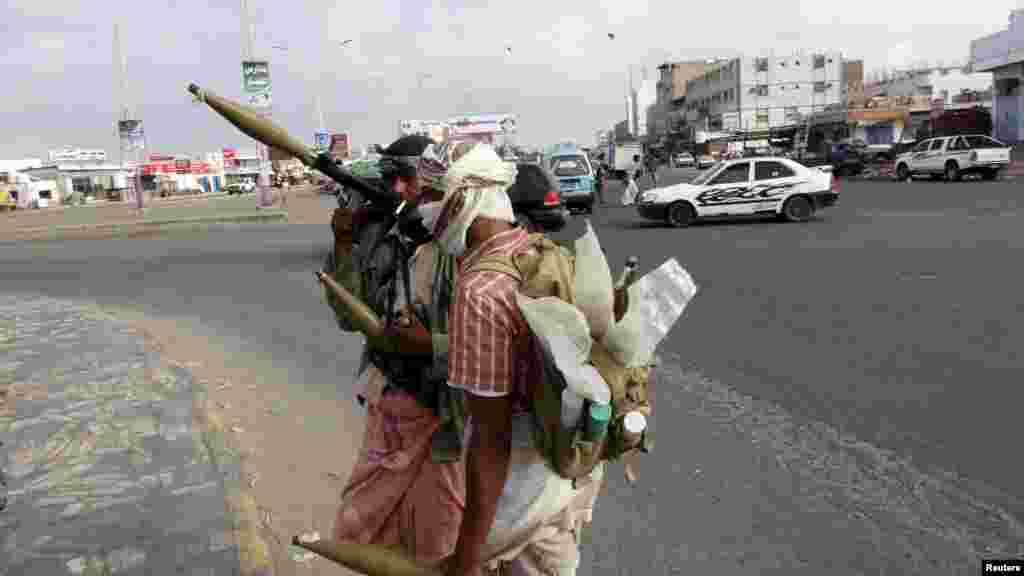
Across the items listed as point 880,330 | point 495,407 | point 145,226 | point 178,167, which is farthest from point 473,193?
point 178,167

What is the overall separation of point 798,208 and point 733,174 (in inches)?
62.0

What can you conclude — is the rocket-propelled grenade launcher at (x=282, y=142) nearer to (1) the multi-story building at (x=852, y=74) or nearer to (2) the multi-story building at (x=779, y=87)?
(2) the multi-story building at (x=779, y=87)

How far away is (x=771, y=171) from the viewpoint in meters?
18.0

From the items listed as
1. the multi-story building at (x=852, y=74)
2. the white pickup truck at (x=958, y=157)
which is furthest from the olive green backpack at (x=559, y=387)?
the multi-story building at (x=852, y=74)

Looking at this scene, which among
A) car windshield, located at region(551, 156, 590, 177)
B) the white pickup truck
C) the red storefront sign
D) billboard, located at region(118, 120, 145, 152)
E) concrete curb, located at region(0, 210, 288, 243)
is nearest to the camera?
car windshield, located at region(551, 156, 590, 177)

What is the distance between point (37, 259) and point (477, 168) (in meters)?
18.1

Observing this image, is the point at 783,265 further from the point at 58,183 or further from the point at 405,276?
the point at 58,183

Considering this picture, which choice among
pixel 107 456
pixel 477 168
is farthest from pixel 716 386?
pixel 477 168

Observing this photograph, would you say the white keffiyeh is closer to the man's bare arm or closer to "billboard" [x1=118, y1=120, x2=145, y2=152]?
the man's bare arm

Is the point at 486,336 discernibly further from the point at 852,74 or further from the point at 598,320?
the point at 852,74

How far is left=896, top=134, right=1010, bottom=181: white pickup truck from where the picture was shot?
2809 cm

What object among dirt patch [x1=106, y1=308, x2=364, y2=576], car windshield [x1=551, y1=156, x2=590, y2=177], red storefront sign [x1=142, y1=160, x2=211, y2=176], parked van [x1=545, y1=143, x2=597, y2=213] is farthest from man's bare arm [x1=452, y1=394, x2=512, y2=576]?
red storefront sign [x1=142, y1=160, x2=211, y2=176]

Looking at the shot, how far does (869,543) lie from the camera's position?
352 cm

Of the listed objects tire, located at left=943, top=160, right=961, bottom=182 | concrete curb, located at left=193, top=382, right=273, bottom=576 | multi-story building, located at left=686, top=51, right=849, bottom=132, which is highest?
multi-story building, located at left=686, top=51, right=849, bottom=132
